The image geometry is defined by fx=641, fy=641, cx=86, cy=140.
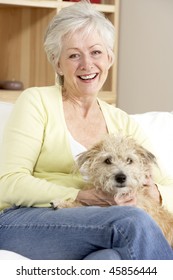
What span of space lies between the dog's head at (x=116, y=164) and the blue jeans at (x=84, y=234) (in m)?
0.20

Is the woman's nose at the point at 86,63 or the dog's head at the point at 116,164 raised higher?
the woman's nose at the point at 86,63

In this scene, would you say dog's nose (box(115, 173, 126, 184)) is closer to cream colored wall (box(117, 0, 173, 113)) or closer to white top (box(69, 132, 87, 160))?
white top (box(69, 132, 87, 160))

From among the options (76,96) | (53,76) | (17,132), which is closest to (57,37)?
(76,96)

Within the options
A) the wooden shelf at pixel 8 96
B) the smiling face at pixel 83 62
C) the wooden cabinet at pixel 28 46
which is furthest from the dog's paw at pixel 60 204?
the wooden cabinet at pixel 28 46

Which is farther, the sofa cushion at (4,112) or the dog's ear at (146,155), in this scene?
the sofa cushion at (4,112)

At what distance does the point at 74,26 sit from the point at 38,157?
509 millimetres

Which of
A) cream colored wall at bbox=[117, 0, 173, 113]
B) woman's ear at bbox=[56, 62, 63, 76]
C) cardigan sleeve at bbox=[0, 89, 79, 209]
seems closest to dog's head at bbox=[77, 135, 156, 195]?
cardigan sleeve at bbox=[0, 89, 79, 209]

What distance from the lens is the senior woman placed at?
1.85 metres

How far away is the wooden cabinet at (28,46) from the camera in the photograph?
13.5 feet

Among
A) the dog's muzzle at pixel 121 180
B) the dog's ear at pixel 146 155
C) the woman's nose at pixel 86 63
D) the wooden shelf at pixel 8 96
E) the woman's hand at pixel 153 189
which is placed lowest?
the wooden shelf at pixel 8 96

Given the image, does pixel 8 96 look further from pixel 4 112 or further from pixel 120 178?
pixel 120 178

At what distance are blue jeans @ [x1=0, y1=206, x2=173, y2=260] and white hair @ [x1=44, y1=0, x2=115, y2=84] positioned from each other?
0.67m

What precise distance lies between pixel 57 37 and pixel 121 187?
0.64 metres

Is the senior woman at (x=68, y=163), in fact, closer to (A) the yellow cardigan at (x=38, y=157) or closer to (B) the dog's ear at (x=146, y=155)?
(A) the yellow cardigan at (x=38, y=157)
